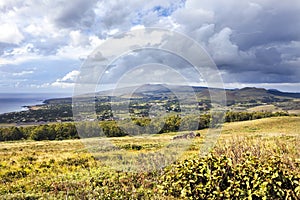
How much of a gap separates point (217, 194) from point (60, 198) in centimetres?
493

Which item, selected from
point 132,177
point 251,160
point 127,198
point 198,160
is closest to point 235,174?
point 251,160

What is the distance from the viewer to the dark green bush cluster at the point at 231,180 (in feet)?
21.9

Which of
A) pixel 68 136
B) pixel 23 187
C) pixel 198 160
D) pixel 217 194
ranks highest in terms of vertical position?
pixel 198 160

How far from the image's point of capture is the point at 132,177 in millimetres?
11391

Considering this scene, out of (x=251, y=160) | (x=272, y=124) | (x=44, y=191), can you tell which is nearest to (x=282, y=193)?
(x=251, y=160)

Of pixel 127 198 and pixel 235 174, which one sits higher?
pixel 235 174

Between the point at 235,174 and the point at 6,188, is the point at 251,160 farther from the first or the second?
the point at 6,188

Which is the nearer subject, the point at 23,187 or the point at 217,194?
the point at 217,194

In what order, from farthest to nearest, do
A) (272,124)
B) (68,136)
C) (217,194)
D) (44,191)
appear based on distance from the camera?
1. (68,136)
2. (272,124)
3. (44,191)
4. (217,194)

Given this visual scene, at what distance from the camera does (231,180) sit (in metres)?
7.45

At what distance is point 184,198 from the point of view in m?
8.01

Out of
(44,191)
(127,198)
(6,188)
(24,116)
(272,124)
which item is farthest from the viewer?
(24,116)

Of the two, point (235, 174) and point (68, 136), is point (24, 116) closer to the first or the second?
point (68, 136)

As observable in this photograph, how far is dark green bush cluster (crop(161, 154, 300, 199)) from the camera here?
6680 millimetres
